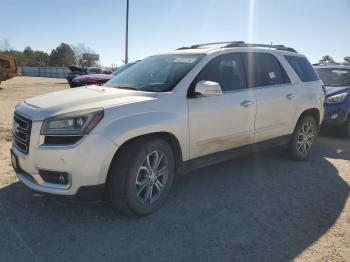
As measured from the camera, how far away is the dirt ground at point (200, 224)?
3.25 m

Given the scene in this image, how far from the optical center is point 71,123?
342 centimetres

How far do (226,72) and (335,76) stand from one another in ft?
18.4

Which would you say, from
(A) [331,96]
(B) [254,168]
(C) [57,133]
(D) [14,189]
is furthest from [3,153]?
(A) [331,96]

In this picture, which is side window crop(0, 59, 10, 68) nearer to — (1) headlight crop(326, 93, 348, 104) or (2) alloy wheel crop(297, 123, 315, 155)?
(1) headlight crop(326, 93, 348, 104)

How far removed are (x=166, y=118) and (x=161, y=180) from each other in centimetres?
73

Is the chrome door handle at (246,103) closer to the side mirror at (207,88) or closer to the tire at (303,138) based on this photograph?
the side mirror at (207,88)

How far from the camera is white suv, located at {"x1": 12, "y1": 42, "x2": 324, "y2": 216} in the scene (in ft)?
11.2

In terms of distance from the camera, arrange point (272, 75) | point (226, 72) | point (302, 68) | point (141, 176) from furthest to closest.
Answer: point (302, 68) < point (272, 75) < point (226, 72) < point (141, 176)

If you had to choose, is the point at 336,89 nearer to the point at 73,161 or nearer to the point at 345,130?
the point at 345,130

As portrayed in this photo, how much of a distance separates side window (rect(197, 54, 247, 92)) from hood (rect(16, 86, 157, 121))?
88 cm

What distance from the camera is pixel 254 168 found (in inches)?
227

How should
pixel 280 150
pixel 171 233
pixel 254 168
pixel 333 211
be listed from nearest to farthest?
pixel 171 233 → pixel 333 211 → pixel 254 168 → pixel 280 150

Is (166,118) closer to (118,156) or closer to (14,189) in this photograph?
(118,156)

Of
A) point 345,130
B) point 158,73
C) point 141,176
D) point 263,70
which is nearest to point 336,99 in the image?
point 345,130
